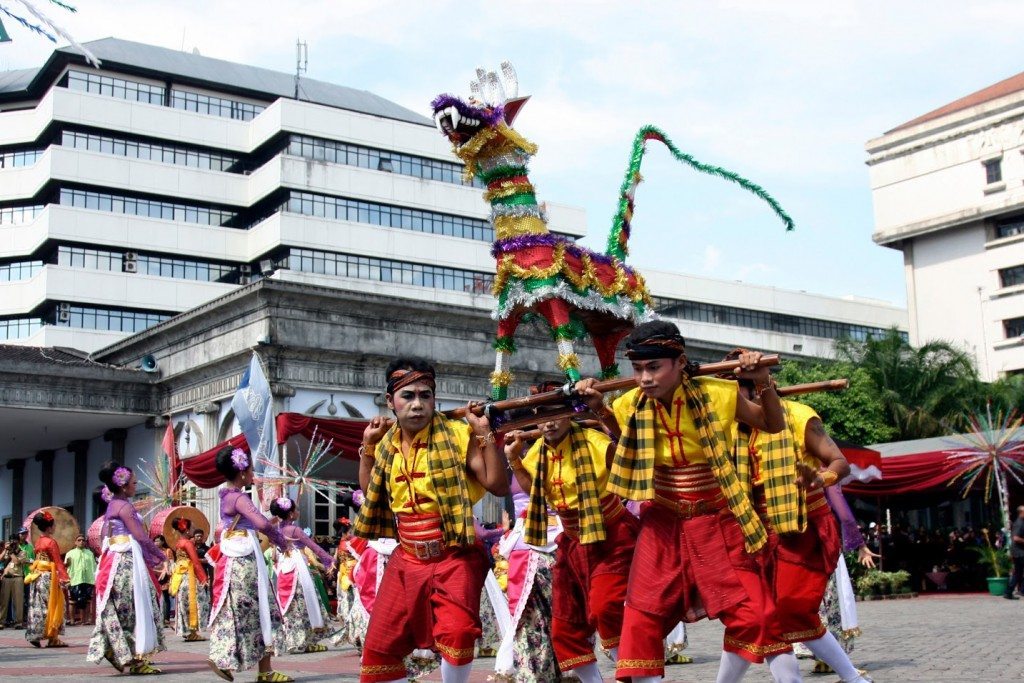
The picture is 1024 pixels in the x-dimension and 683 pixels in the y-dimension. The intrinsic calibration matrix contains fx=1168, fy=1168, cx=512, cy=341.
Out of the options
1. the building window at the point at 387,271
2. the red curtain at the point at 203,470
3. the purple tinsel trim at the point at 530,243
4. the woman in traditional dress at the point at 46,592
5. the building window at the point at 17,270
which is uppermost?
the building window at the point at 17,270

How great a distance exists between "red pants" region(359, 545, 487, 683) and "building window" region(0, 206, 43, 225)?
47.6 m

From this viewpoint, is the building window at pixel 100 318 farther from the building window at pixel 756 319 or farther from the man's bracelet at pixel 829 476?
the man's bracelet at pixel 829 476

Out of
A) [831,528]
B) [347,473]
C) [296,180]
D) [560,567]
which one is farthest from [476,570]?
[296,180]

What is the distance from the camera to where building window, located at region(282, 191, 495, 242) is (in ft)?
→ 159

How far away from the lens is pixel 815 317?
6088cm

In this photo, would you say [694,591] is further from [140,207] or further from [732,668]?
[140,207]

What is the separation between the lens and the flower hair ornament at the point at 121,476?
11242 mm

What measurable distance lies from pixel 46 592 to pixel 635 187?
10.1m

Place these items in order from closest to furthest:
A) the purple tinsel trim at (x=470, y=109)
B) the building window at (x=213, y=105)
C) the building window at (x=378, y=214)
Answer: the purple tinsel trim at (x=470, y=109), the building window at (x=378, y=214), the building window at (x=213, y=105)

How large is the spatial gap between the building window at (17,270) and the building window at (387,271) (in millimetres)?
10519

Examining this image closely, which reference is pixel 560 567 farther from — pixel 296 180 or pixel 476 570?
pixel 296 180

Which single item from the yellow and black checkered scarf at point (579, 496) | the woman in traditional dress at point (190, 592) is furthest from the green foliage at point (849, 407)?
the yellow and black checkered scarf at point (579, 496)

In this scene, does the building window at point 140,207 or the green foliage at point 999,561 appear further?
the building window at point 140,207

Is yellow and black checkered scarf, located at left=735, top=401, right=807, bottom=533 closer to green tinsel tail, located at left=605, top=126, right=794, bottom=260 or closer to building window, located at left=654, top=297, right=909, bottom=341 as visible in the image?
green tinsel tail, located at left=605, top=126, right=794, bottom=260
